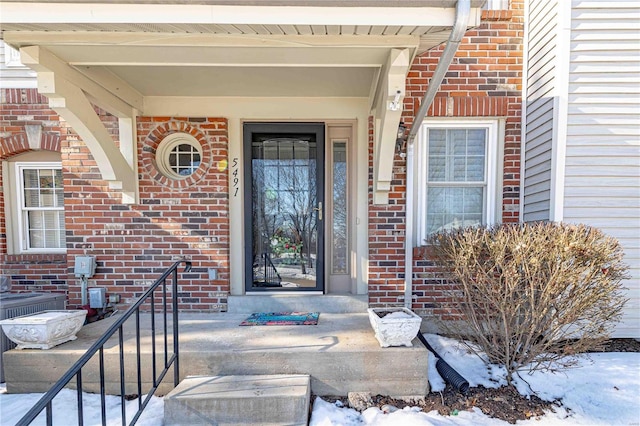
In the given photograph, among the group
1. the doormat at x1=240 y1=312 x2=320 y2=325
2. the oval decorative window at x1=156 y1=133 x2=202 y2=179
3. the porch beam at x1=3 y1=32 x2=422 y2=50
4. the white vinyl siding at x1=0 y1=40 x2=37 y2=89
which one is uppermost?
the white vinyl siding at x1=0 y1=40 x2=37 y2=89

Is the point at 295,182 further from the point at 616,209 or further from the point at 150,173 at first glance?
the point at 616,209

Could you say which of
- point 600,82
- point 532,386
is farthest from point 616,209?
point 532,386

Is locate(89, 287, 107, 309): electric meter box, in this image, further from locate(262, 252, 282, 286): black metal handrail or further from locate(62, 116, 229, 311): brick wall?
locate(262, 252, 282, 286): black metal handrail

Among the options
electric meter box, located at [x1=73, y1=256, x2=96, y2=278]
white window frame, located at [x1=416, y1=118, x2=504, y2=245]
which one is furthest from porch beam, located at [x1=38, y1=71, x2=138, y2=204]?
white window frame, located at [x1=416, y1=118, x2=504, y2=245]

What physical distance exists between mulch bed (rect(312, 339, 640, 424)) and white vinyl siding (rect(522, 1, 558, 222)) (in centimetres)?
161

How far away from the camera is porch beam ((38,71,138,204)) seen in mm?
2287

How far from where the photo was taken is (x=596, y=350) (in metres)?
2.79

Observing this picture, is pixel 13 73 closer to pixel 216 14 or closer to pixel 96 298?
pixel 96 298

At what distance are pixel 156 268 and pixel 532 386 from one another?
138 inches

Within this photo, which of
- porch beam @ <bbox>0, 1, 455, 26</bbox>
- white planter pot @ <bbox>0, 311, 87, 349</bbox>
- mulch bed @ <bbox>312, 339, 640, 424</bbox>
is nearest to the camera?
porch beam @ <bbox>0, 1, 455, 26</bbox>

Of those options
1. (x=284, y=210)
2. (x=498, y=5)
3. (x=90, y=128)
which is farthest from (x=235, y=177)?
(x=498, y=5)

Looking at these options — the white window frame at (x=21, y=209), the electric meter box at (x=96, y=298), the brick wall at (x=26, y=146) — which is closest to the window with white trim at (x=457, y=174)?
the electric meter box at (x=96, y=298)

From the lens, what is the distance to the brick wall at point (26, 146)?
3480 millimetres

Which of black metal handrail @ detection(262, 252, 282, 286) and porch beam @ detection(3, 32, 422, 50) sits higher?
porch beam @ detection(3, 32, 422, 50)
